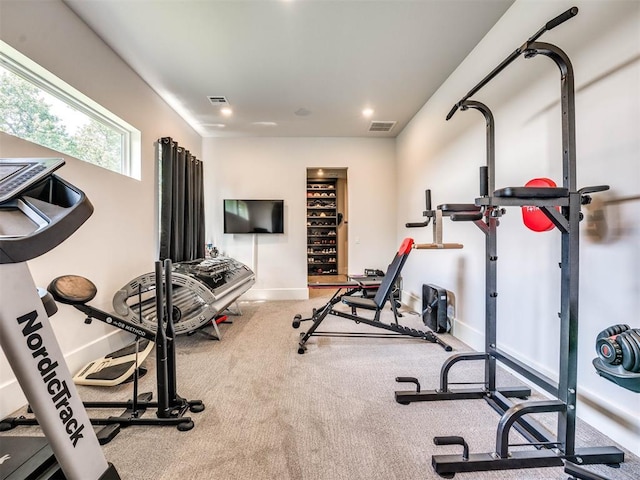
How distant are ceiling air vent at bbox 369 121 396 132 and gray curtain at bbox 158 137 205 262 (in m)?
2.86

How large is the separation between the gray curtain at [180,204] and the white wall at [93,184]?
0.12m

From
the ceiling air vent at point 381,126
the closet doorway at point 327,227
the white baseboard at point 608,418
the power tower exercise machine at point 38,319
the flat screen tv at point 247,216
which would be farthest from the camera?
the closet doorway at point 327,227

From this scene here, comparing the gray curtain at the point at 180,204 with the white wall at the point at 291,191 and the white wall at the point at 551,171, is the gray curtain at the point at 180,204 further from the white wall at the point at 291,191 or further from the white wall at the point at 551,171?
the white wall at the point at 551,171

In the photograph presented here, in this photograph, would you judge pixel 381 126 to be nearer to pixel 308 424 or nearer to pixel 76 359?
pixel 308 424

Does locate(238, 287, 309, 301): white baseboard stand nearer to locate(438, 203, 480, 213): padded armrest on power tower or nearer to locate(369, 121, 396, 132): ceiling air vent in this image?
locate(369, 121, 396, 132): ceiling air vent

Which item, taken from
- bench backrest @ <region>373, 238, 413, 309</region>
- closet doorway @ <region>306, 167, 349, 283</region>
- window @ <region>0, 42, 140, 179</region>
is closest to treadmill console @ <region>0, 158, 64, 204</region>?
window @ <region>0, 42, 140, 179</region>

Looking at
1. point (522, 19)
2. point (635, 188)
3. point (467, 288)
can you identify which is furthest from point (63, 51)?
point (467, 288)

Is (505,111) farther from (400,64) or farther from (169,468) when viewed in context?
(169,468)

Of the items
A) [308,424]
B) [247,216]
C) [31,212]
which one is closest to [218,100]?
[247,216]

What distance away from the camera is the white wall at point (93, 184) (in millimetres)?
1949

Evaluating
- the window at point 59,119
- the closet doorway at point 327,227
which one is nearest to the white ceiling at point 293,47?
the window at point 59,119

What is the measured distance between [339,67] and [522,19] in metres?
1.58

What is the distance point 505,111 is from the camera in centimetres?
239

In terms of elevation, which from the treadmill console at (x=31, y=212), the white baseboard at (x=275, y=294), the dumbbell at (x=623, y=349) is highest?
the treadmill console at (x=31, y=212)
